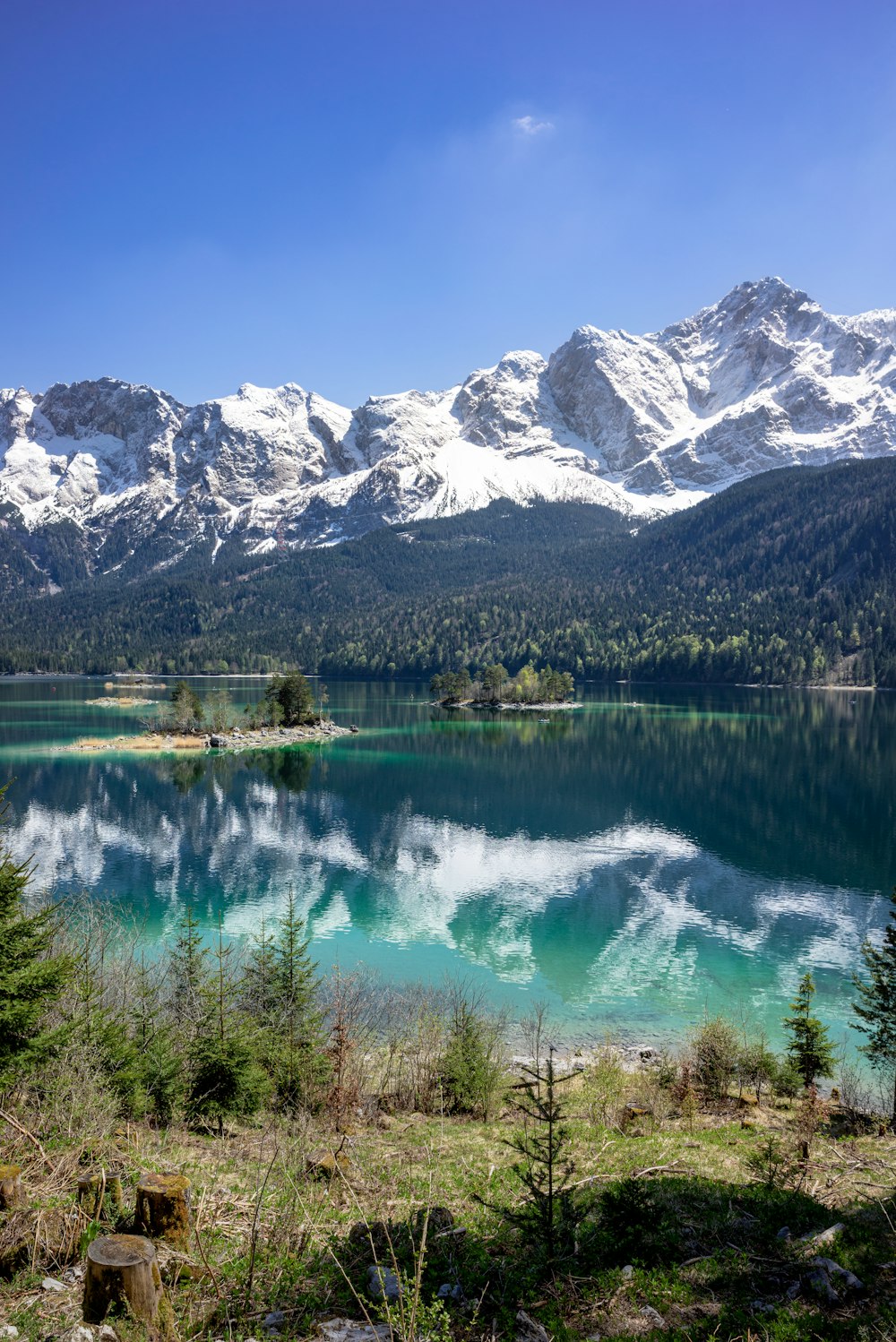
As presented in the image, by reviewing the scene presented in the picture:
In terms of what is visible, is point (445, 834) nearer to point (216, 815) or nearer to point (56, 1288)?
point (216, 815)

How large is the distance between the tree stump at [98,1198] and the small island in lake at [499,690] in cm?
13698

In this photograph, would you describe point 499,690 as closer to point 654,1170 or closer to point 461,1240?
point 654,1170

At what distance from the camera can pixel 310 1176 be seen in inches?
396

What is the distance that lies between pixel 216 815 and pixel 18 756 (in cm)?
3495

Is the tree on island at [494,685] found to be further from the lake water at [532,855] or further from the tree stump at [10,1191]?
the tree stump at [10,1191]

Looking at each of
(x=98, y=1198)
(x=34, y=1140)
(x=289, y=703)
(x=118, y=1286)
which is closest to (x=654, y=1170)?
(x=98, y=1198)

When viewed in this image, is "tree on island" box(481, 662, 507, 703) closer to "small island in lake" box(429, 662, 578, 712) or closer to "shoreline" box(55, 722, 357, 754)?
"small island in lake" box(429, 662, 578, 712)

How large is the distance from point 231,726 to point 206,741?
9115 millimetres

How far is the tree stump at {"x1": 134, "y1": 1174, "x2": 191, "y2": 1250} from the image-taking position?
22.0 feet

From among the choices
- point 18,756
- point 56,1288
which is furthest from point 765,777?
point 18,756

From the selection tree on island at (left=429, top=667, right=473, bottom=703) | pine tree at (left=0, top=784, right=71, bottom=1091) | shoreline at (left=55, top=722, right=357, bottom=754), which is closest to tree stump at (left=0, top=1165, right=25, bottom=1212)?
pine tree at (left=0, top=784, right=71, bottom=1091)

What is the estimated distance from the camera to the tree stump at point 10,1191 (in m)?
7.19

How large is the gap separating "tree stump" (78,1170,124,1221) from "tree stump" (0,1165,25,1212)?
1.82 feet

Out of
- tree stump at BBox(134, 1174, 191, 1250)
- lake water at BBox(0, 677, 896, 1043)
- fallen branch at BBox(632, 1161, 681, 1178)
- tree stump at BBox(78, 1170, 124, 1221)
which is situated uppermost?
tree stump at BBox(134, 1174, 191, 1250)
